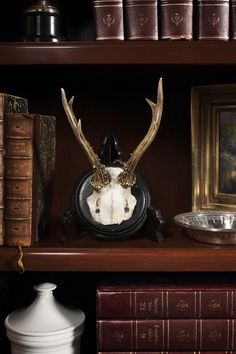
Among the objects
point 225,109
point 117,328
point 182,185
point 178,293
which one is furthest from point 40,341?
point 225,109

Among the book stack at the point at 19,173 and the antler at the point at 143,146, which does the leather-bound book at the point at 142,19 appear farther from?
the book stack at the point at 19,173

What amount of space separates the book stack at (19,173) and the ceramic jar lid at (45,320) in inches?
4.1

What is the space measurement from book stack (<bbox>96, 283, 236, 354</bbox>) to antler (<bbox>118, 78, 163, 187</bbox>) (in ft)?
0.55

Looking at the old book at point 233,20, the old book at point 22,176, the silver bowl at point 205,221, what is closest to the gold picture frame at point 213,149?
the silver bowl at point 205,221

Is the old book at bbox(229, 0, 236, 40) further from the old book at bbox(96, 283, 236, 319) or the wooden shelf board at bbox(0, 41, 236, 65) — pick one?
the old book at bbox(96, 283, 236, 319)

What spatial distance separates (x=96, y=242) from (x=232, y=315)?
0.23m

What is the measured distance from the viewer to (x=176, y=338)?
78 cm

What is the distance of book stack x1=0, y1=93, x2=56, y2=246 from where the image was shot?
749mm

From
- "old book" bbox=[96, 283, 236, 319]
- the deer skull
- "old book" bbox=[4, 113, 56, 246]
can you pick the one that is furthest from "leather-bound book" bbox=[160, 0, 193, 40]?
"old book" bbox=[96, 283, 236, 319]

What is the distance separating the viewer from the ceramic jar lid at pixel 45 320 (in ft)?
2.56

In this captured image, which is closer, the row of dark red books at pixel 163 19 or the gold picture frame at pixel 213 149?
the row of dark red books at pixel 163 19

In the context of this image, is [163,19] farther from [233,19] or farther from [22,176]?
[22,176]

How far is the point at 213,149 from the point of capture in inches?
37.9

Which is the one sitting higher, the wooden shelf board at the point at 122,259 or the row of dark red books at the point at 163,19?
the row of dark red books at the point at 163,19
